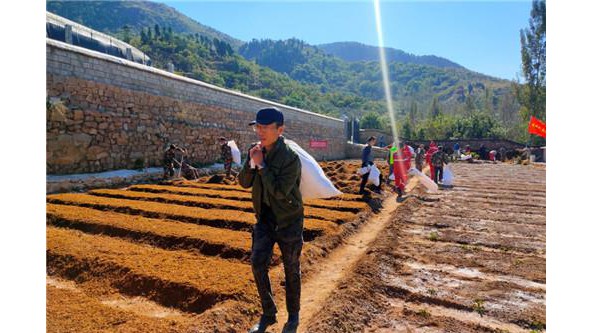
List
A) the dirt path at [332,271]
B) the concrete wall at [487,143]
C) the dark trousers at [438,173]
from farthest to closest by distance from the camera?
the concrete wall at [487,143], the dark trousers at [438,173], the dirt path at [332,271]

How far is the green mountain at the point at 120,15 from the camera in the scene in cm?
11619

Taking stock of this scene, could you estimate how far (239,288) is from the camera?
3.29 m

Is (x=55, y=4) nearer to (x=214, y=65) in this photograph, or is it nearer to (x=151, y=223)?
(x=214, y=65)

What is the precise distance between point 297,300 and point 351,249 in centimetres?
267

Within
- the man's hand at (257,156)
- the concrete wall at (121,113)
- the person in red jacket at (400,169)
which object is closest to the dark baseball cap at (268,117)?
the man's hand at (257,156)

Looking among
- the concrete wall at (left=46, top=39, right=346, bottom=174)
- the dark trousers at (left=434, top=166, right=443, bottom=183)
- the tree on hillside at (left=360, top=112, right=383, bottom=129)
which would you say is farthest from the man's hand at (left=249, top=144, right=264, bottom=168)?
the tree on hillside at (left=360, top=112, right=383, bottom=129)

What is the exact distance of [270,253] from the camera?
2695 mm

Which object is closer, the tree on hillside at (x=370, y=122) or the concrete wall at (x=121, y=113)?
the concrete wall at (x=121, y=113)

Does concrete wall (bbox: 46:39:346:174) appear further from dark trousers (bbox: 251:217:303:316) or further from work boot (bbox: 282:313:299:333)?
work boot (bbox: 282:313:299:333)

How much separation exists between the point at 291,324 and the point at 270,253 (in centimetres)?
64

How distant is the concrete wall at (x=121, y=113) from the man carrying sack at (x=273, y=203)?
883 centimetres

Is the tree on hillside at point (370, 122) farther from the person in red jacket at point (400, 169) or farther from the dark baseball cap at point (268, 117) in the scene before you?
the dark baseball cap at point (268, 117)

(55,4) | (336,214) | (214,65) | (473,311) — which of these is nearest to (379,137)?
(336,214)

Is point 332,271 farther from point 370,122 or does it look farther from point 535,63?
point 370,122
